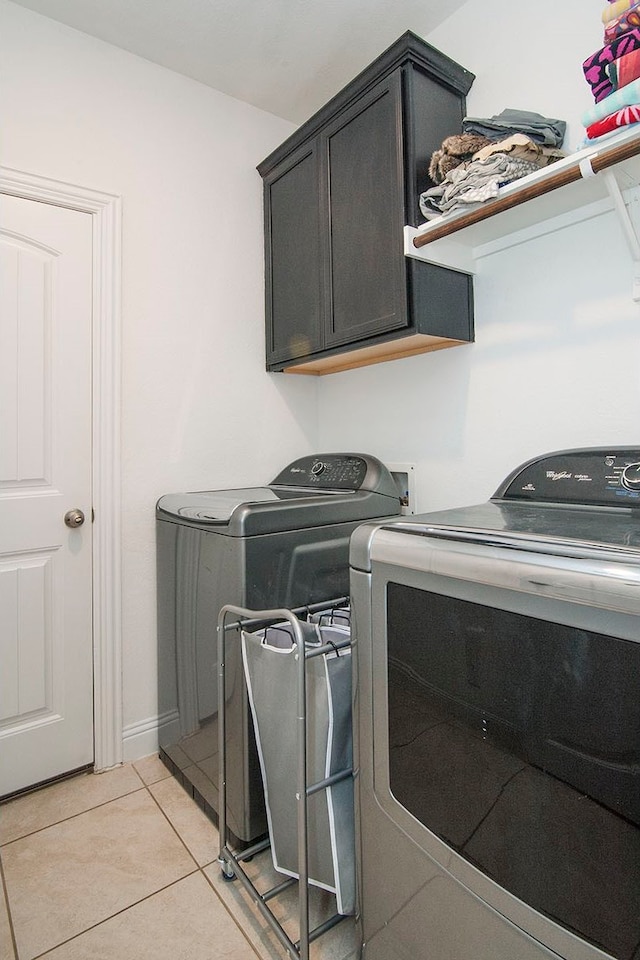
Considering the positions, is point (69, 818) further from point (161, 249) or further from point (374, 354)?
point (161, 249)

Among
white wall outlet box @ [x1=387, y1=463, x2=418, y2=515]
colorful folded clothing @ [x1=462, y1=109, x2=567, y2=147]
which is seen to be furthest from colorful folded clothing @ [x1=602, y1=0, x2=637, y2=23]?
white wall outlet box @ [x1=387, y1=463, x2=418, y2=515]

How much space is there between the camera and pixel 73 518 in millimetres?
1862

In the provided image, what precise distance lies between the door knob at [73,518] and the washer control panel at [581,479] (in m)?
1.42

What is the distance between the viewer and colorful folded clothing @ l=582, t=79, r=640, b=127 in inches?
41.4

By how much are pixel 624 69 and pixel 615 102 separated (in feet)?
0.29

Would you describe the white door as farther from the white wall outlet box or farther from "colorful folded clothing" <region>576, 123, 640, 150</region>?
"colorful folded clothing" <region>576, 123, 640, 150</region>

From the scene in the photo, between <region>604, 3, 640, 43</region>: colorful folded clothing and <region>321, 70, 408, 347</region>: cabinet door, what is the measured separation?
0.60m

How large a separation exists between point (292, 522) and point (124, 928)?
1.07m

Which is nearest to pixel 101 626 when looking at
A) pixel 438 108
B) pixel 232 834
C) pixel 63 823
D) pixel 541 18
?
pixel 63 823

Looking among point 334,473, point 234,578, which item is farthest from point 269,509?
point 334,473

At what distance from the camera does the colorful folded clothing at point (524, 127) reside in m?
1.37

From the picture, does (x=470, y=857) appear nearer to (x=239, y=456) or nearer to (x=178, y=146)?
(x=239, y=456)

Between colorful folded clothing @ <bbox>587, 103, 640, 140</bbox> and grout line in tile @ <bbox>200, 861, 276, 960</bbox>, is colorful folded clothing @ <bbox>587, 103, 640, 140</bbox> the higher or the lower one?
the higher one

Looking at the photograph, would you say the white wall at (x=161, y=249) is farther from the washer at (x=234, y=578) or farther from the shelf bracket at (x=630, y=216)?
the shelf bracket at (x=630, y=216)
